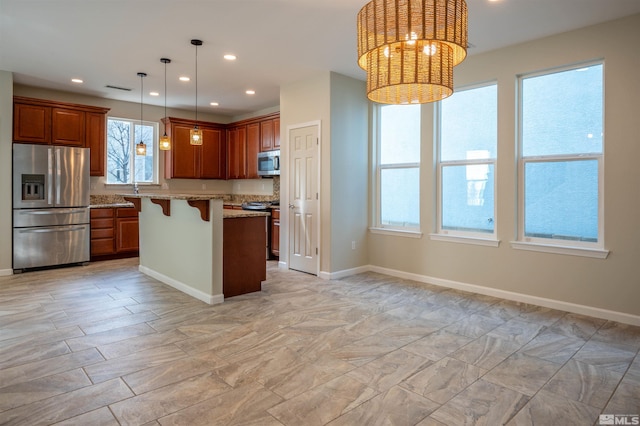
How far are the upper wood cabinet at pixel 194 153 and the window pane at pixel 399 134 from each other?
3.79m

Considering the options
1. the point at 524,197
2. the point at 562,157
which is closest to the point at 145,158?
the point at 524,197

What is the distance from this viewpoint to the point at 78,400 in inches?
87.5

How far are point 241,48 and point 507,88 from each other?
2976 mm

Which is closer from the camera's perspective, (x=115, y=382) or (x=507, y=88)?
(x=115, y=382)

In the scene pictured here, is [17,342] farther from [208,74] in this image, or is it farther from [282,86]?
[282,86]

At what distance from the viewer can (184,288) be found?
452cm

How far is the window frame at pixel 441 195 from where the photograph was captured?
444 centimetres

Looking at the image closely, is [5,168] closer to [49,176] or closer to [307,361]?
[49,176]

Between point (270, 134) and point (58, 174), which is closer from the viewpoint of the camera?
point (58, 174)

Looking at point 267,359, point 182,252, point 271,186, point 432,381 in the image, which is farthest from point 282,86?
point 432,381

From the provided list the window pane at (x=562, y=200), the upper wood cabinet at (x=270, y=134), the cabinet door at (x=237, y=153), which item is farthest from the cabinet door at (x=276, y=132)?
the window pane at (x=562, y=200)

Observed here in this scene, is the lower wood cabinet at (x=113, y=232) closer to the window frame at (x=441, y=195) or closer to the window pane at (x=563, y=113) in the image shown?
the window frame at (x=441, y=195)

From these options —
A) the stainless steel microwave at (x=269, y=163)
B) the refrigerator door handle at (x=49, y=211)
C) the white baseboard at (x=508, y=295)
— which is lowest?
the white baseboard at (x=508, y=295)

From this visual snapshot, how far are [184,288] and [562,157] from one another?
428cm
